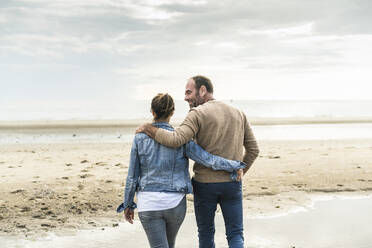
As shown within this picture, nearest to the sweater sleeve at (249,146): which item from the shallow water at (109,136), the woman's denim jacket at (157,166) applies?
the woman's denim jacket at (157,166)

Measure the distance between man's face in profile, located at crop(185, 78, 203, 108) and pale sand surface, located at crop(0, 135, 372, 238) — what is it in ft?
11.4

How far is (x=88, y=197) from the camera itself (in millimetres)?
8203

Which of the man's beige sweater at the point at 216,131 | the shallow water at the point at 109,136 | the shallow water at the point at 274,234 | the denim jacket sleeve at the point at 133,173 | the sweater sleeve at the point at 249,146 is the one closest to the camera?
the denim jacket sleeve at the point at 133,173

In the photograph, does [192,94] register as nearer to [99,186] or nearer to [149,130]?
[149,130]

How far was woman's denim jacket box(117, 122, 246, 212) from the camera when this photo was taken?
3.57 m

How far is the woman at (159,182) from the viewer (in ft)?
11.6

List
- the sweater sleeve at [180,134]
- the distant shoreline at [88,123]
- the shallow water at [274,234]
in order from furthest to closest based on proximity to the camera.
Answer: the distant shoreline at [88,123]
the shallow water at [274,234]
the sweater sleeve at [180,134]

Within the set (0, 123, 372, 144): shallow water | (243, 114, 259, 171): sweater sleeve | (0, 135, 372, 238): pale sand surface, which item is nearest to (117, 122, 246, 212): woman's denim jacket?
(243, 114, 259, 171): sweater sleeve

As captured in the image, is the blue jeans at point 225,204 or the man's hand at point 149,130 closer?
the man's hand at point 149,130

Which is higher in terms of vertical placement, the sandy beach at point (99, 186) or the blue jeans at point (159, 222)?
the blue jeans at point (159, 222)

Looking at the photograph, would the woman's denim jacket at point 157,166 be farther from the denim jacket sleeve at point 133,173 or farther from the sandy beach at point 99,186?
the sandy beach at point 99,186

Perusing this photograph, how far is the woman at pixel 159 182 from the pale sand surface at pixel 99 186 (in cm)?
321

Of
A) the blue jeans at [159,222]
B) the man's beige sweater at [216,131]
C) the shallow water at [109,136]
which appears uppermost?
the man's beige sweater at [216,131]

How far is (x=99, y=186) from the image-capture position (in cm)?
912
